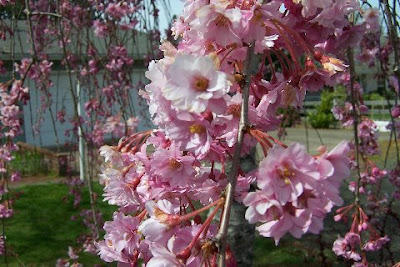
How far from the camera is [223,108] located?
2.50 feet

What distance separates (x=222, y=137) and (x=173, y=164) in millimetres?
106

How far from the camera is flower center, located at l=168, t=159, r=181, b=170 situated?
0.88m

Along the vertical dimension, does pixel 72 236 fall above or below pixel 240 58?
below

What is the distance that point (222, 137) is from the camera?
840 mm

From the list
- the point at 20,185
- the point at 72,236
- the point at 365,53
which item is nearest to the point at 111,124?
the point at 72,236

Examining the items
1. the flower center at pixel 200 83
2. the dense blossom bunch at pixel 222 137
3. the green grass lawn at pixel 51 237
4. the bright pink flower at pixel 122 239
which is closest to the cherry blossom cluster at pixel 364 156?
the green grass lawn at pixel 51 237

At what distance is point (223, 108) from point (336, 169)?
0.19 meters

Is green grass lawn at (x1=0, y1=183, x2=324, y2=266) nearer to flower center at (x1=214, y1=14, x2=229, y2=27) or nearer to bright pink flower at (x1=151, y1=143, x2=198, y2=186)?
bright pink flower at (x1=151, y1=143, x2=198, y2=186)

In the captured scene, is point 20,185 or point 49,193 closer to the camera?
point 49,193

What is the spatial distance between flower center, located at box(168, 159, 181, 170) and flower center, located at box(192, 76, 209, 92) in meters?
0.17

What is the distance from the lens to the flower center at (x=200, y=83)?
75 centimetres

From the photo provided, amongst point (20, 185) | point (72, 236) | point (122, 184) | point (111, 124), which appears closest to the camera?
point (122, 184)

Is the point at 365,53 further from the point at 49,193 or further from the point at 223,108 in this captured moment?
the point at 49,193

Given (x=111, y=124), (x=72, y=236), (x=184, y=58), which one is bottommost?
(x=72, y=236)
